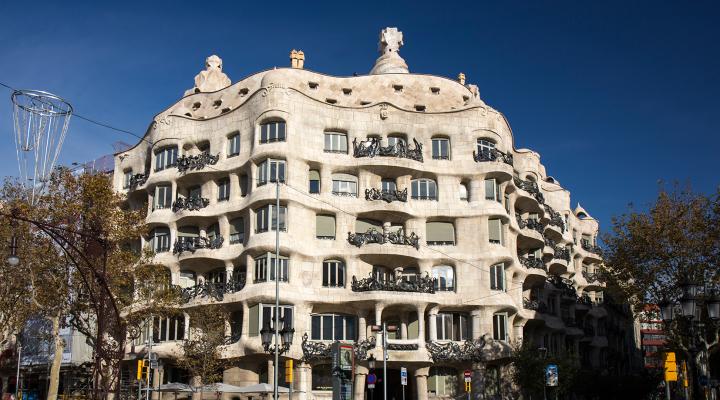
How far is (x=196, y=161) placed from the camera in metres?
55.5

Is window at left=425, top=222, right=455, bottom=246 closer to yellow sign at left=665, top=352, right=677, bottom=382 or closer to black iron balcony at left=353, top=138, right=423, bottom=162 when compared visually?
black iron balcony at left=353, top=138, right=423, bottom=162

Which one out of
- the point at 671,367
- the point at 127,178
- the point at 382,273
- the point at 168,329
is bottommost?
the point at 671,367

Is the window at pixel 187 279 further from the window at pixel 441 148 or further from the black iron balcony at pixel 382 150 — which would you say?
the window at pixel 441 148

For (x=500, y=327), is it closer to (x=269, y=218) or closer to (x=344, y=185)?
(x=344, y=185)

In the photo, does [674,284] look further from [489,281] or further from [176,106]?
[176,106]

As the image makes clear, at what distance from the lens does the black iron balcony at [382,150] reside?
5431 centimetres

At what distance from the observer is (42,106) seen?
1663 inches

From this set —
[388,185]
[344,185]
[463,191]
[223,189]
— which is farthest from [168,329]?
[463,191]

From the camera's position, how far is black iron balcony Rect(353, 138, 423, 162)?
178 ft

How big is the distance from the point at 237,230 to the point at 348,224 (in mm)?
7300

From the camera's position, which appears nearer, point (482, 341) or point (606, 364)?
point (482, 341)

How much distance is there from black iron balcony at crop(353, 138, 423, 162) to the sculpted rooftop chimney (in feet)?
34.9

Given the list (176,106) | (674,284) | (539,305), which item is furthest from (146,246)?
(674,284)

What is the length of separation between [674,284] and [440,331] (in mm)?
14834
